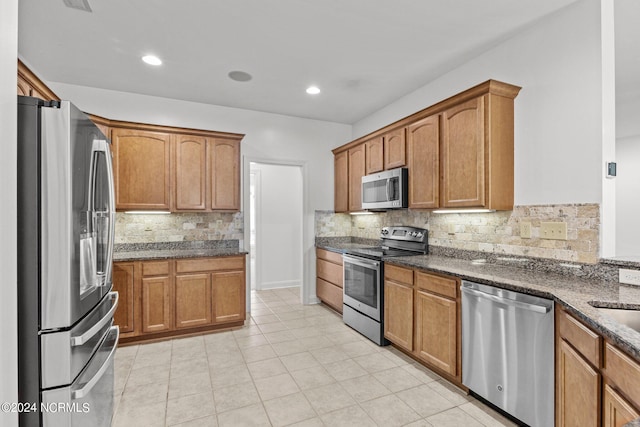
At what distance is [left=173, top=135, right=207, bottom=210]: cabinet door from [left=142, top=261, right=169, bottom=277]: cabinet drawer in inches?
27.5

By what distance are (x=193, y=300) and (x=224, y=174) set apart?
1532mm

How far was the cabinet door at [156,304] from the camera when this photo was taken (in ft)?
11.1

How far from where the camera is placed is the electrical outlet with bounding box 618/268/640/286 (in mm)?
1855

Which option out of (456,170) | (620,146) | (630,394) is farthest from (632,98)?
(630,394)

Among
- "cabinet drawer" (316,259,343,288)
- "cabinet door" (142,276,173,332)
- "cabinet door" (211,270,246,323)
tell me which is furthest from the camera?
"cabinet drawer" (316,259,343,288)

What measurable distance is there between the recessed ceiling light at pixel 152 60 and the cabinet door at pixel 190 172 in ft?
2.90

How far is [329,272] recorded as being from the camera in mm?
4430

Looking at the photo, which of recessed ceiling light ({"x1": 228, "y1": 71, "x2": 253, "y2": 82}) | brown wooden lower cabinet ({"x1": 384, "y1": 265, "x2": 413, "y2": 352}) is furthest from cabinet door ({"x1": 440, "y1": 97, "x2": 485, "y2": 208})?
recessed ceiling light ({"x1": 228, "y1": 71, "x2": 253, "y2": 82})

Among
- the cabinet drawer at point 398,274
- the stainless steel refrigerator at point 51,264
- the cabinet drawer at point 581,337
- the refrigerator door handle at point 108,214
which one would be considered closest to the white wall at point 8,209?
the stainless steel refrigerator at point 51,264

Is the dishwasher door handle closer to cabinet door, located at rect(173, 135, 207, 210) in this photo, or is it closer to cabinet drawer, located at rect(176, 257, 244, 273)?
cabinet drawer, located at rect(176, 257, 244, 273)

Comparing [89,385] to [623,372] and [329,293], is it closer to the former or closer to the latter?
[623,372]

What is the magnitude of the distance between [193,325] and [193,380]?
1034 mm

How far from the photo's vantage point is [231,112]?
4.37 meters

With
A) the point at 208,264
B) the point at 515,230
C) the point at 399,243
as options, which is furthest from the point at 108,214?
the point at 399,243
